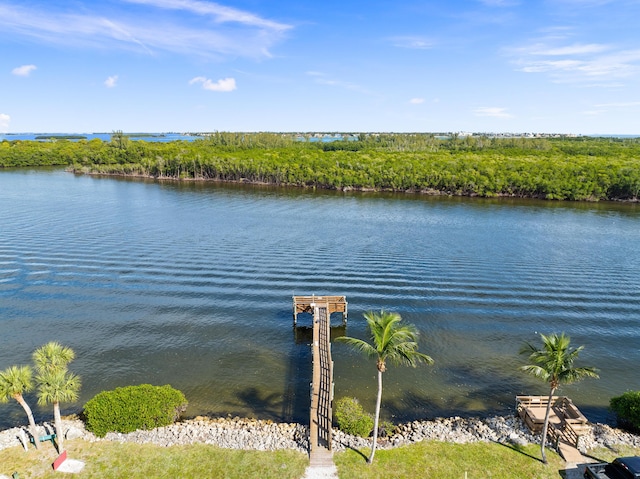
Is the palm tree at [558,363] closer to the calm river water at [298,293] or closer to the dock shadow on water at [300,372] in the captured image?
the calm river water at [298,293]

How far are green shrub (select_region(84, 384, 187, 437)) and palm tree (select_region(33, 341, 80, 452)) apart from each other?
1.81 meters

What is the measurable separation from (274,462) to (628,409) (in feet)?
70.6

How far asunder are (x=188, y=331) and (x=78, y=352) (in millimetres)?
8771

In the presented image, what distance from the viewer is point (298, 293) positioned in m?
42.8

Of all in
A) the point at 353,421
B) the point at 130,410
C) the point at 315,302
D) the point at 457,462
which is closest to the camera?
the point at 457,462

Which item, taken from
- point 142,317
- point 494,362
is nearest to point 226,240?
point 142,317

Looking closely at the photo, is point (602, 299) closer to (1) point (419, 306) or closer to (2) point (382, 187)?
(1) point (419, 306)

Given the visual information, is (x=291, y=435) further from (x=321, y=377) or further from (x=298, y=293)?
(x=298, y=293)

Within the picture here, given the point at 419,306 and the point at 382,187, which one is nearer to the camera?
the point at 419,306

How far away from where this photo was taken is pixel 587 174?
106 m

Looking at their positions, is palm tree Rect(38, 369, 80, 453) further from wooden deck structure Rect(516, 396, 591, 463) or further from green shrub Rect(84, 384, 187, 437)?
wooden deck structure Rect(516, 396, 591, 463)

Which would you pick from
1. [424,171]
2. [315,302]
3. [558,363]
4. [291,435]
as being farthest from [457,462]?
[424,171]

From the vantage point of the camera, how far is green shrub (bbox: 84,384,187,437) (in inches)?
879

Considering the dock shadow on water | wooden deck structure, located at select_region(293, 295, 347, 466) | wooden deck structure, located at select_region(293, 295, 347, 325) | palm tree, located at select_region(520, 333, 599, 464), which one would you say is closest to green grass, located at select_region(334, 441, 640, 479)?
wooden deck structure, located at select_region(293, 295, 347, 466)
